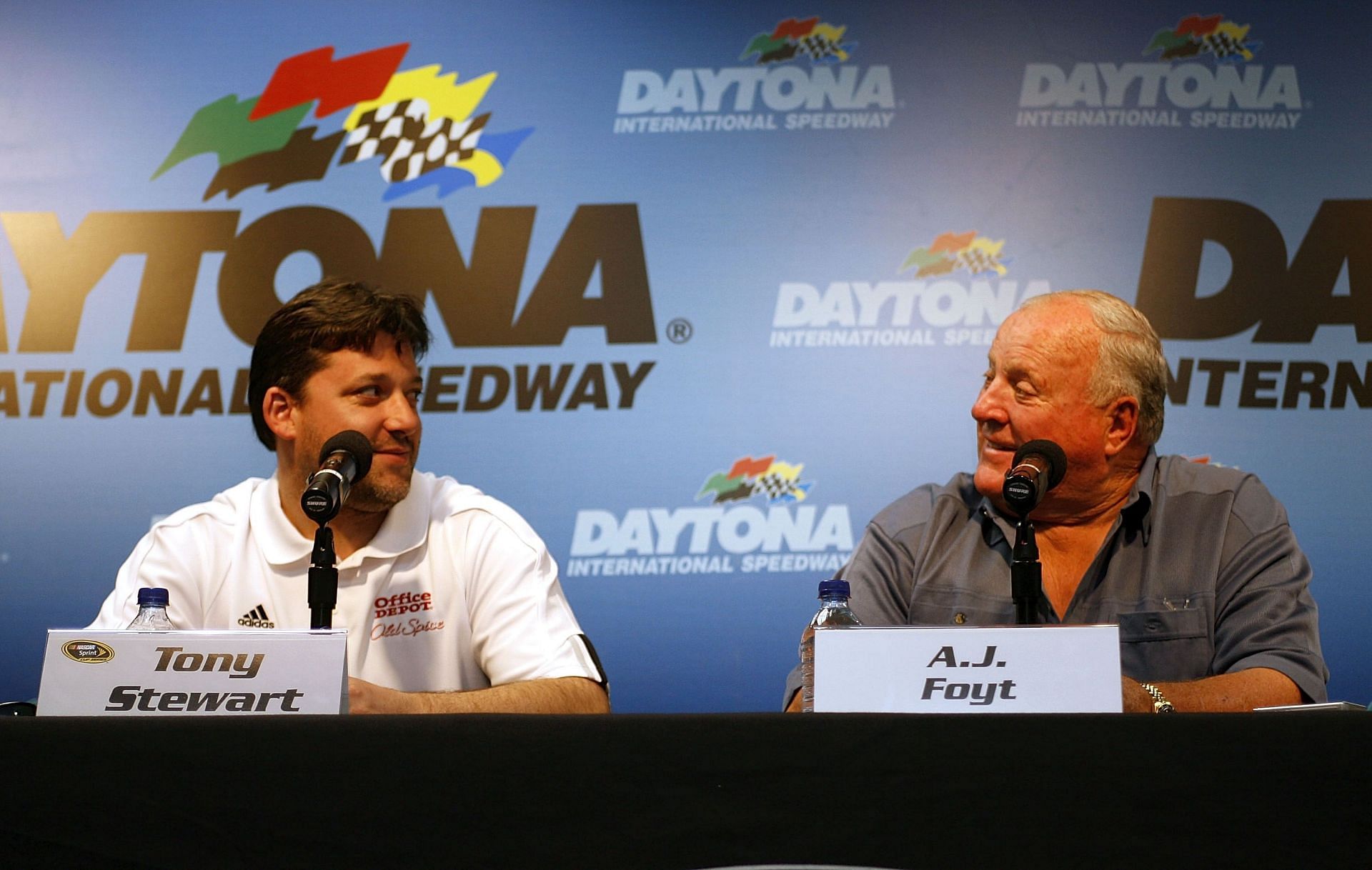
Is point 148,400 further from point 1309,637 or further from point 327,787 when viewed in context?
point 1309,637

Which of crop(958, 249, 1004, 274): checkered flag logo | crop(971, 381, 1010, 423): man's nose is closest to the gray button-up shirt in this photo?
crop(971, 381, 1010, 423): man's nose

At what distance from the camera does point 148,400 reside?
137 inches

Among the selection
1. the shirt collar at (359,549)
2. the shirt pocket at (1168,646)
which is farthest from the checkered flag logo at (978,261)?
the shirt collar at (359,549)

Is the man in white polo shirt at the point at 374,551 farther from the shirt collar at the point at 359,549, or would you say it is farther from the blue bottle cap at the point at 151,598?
the blue bottle cap at the point at 151,598

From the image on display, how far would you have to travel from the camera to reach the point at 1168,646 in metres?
2.18

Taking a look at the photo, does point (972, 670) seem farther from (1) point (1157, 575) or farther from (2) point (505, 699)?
(1) point (1157, 575)

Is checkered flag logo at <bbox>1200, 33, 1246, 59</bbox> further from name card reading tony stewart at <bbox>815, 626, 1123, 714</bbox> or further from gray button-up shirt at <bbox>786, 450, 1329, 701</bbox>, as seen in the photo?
name card reading tony stewart at <bbox>815, 626, 1123, 714</bbox>

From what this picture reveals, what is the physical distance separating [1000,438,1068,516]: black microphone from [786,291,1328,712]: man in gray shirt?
41cm

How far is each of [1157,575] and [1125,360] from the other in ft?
1.30

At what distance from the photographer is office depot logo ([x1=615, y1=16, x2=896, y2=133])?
11.6ft

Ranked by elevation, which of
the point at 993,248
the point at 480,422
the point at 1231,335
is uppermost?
the point at 993,248

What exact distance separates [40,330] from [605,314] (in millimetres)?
1495

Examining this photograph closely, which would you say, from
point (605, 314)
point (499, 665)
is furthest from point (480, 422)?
point (499, 665)

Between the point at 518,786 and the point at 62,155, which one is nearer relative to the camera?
the point at 518,786
